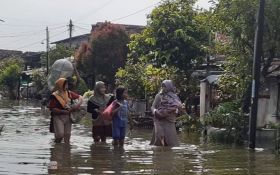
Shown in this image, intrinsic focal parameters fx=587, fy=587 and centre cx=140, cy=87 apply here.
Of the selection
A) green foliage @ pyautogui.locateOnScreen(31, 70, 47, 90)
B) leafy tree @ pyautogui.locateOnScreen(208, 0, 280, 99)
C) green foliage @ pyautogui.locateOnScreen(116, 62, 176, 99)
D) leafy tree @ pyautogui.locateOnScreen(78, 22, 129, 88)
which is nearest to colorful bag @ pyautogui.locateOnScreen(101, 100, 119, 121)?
leafy tree @ pyautogui.locateOnScreen(208, 0, 280, 99)

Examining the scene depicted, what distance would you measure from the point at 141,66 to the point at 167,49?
3.55m

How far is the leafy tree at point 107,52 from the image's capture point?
47062 millimetres

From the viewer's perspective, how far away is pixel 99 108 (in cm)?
1366

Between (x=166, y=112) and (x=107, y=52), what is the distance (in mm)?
33646

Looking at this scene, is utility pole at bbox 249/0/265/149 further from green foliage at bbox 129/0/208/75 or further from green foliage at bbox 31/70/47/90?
green foliage at bbox 31/70/47/90

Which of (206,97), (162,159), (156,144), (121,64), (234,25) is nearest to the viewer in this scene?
(162,159)

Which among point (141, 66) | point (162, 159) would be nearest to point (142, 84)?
point (141, 66)

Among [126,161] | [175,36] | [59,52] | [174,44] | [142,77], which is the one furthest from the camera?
[59,52]

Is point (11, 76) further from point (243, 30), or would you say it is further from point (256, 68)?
point (256, 68)

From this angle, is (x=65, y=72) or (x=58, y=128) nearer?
(x=58, y=128)

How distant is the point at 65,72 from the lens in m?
14.6

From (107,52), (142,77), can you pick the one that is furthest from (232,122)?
(107,52)

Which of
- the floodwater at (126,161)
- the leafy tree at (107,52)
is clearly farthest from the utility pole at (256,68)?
the leafy tree at (107,52)

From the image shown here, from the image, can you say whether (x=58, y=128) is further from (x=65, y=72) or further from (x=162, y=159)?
(x=162, y=159)
